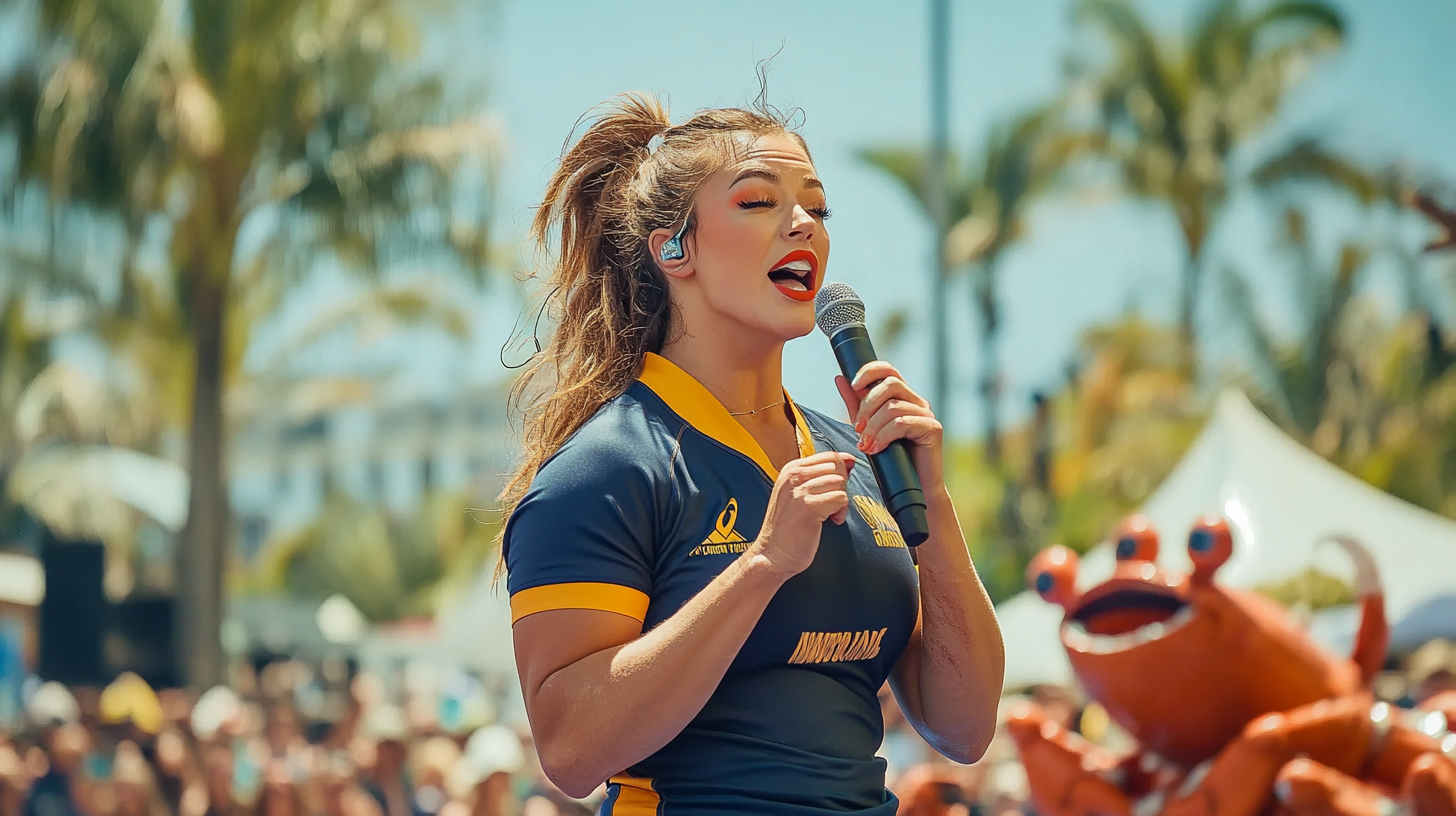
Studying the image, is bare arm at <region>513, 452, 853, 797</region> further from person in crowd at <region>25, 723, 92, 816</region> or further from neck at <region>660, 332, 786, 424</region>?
person in crowd at <region>25, 723, 92, 816</region>

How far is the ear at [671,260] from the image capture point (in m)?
2.20

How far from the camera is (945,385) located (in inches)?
428

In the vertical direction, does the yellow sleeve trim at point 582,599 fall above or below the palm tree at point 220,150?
above

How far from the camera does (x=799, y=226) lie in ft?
7.06

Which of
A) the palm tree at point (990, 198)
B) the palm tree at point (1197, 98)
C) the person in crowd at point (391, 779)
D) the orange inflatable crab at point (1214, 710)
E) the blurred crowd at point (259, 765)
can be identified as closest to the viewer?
the orange inflatable crab at point (1214, 710)

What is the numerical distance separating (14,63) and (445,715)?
20.3 ft

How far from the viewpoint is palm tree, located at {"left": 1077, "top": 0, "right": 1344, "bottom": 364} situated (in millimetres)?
18859

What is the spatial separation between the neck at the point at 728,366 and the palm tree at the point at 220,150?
11140 mm

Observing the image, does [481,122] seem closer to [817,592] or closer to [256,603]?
[817,592]

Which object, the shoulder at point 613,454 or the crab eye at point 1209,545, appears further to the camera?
the crab eye at point 1209,545

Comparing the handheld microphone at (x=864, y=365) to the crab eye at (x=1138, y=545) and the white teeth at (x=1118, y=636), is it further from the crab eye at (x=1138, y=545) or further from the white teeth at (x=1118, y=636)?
the crab eye at (x=1138, y=545)

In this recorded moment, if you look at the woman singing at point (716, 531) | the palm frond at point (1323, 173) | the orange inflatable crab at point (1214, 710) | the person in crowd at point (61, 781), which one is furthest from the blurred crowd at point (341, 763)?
the palm frond at point (1323, 173)

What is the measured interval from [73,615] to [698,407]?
39.0 ft

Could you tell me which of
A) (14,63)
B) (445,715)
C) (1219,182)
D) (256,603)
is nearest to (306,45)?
(14,63)
